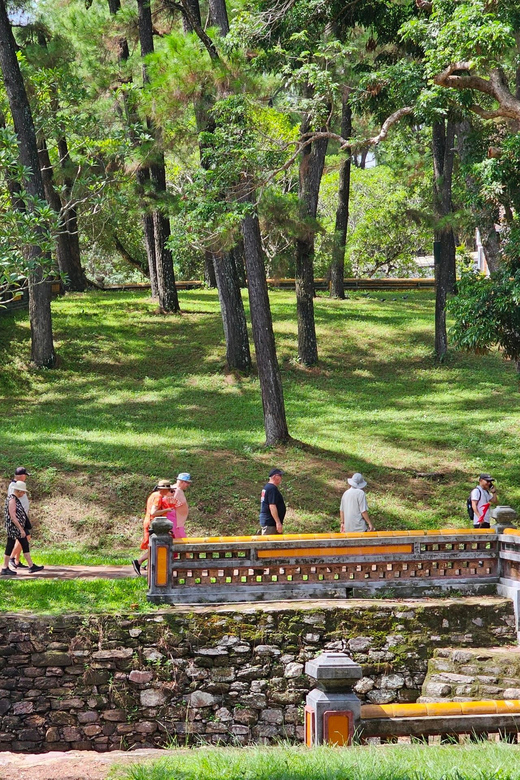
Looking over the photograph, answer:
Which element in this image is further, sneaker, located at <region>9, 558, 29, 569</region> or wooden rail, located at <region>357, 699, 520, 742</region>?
sneaker, located at <region>9, 558, 29, 569</region>

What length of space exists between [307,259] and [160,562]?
15.7 meters

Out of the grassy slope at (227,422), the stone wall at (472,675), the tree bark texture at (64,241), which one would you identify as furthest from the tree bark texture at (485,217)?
the tree bark texture at (64,241)

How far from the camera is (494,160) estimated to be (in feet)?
51.2

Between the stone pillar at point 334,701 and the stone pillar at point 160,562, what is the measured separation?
15.3ft

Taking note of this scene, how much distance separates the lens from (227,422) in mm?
22172

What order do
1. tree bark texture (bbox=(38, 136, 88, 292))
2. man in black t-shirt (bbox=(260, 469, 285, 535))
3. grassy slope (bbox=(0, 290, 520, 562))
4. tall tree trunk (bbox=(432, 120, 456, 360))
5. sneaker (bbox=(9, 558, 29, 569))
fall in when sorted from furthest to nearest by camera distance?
tree bark texture (bbox=(38, 136, 88, 292)), tall tree trunk (bbox=(432, 120, 456, 360)), grassy slope (bbox=(0, 290, 520, 562)), sneaker (bbox=(9, 558, 29, 569)), man in black t-shirt (bbox=(260, 469, 285, 535))

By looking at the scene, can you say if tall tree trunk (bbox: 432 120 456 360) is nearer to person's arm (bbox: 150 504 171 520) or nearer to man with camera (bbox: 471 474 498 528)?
man with camera (bbox: 471 474 498 528)

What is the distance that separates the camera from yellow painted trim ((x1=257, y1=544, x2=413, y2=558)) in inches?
468

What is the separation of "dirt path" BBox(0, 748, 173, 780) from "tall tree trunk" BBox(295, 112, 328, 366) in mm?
17794

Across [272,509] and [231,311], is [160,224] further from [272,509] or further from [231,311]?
[272,509]

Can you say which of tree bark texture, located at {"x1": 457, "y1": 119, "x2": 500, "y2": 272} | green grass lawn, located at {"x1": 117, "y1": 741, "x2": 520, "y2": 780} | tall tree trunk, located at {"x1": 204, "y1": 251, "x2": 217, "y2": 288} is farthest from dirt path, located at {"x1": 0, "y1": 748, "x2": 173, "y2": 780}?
tall tree trunk, located at {"x1": 204, "y1": 251, "x2": 217, "y2": 288}

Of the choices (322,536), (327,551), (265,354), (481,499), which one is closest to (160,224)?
(265,354)

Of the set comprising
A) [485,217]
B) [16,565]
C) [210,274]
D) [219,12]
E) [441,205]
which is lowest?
[16,565]

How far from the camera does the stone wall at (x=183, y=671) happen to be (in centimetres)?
1073
